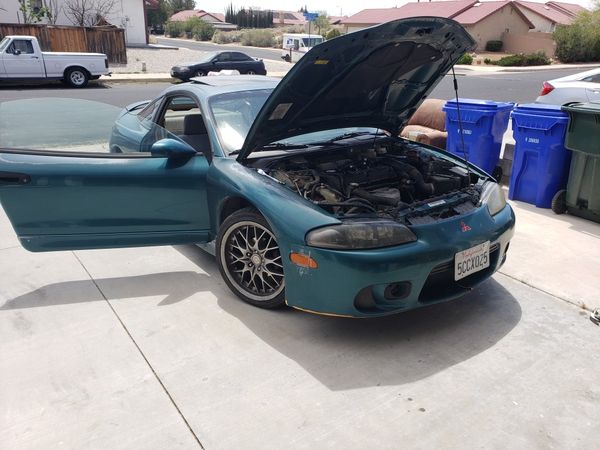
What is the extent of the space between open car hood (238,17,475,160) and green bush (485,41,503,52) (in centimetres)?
4352

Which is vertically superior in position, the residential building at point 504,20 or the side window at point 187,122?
the residential building at point 504,20

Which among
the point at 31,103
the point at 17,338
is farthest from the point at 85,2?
the point at 17,338

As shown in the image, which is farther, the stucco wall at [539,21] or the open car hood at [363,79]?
the stucco wall at [539,21]

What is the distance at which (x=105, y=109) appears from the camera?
4777 millimetres

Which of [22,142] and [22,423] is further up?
[22,142]

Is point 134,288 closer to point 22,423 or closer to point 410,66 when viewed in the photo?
point 22,423

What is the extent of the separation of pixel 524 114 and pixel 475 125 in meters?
0.73

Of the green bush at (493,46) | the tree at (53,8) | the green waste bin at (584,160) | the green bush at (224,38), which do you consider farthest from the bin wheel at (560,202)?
the green bush at (224,38)

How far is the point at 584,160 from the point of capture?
5.04m

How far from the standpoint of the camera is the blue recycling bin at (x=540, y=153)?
17.5 feet

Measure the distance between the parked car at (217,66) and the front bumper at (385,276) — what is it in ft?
57.9

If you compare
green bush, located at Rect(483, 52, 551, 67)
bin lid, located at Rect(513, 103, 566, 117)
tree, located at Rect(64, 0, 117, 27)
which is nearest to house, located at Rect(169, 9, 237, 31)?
tree, located at Rect(64, 0, 117, 27)

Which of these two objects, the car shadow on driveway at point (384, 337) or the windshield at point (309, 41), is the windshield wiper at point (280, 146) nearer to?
the car shadow on driveway at point (384, 337)

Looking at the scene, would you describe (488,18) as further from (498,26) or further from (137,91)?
(137,91)
